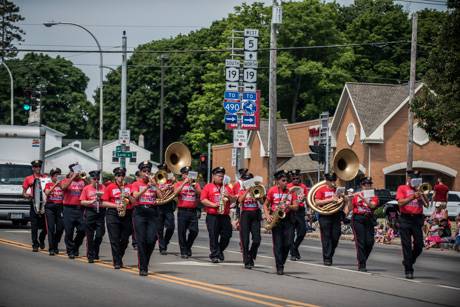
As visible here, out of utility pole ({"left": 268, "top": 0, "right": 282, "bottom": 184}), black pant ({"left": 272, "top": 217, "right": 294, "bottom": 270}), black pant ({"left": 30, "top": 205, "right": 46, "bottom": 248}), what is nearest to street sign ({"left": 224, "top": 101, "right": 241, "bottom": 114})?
utility pole ({"left": 268, "top": 0, "right": 282, "bottom": 184})

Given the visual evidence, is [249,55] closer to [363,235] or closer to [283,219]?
[363,235]

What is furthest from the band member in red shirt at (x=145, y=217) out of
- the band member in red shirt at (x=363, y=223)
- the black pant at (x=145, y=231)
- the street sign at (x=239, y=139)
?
the street sign at (x=239, y=139)

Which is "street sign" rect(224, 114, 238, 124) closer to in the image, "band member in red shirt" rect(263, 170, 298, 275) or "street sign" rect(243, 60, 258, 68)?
"street sign" rect(243, 60, 258, 68)

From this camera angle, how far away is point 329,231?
21.0 meters

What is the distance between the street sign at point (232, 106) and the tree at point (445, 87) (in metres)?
7.05

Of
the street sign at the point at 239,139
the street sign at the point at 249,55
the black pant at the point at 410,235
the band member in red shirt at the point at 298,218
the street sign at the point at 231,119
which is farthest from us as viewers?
the street sign at the point at 249,55

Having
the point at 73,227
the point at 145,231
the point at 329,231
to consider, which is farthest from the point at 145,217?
the point at 329,231

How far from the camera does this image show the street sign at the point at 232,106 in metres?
39.4

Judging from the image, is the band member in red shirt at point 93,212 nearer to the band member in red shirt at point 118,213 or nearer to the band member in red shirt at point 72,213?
the band member in red shirt at point 72,213

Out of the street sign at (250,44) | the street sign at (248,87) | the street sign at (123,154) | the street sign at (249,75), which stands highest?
the street sign at (250,44)

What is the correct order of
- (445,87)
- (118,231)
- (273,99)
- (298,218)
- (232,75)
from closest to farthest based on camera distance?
(118,231)
(298,218)
(445,87)
(273,99)
(232,75)

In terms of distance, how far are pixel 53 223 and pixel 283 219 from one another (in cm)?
582

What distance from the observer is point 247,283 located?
16656 mm

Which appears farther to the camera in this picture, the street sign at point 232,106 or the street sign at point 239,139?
the street sign at point 232,106
